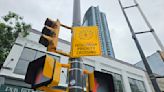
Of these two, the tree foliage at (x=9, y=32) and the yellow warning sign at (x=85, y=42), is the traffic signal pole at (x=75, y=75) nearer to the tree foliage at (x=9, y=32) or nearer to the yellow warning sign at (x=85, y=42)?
the yellow warning sign at (x=85, y=42)

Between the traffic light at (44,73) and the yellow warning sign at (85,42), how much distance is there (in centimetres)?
55

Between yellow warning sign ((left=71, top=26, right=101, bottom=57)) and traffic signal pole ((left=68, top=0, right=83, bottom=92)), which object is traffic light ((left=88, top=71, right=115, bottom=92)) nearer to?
traffic signal pole ((left=68, top=0, right=83, bottom=92))

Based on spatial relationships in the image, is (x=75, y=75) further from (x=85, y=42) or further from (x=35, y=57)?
(x=35, y=57)

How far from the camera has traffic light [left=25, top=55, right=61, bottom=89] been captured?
8.68ft

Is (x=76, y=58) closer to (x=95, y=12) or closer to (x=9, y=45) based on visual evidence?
(x=9, y=45)

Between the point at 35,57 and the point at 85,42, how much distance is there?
1076 centimetres

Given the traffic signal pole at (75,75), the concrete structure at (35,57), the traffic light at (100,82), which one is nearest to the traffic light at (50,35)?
the traffic signal pole at (75,75)

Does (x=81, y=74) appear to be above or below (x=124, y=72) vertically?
below

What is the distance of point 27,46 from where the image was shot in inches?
528

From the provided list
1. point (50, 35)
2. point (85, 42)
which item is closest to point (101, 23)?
point (85, 42)

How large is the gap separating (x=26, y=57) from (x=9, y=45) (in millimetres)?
2321

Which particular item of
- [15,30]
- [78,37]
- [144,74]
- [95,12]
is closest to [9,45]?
[15,30]

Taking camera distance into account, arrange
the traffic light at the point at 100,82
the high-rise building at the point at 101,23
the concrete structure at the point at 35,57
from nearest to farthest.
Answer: the traffic light at the point at 100,82 → the concrete structure at the point at 35,57 → the high-rise building at the point at 101,23

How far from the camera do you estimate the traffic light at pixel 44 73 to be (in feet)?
8.68
